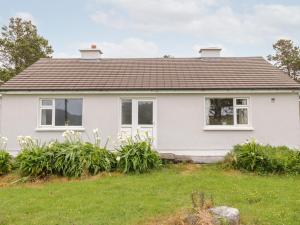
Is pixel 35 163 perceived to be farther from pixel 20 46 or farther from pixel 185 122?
pixel 20 46

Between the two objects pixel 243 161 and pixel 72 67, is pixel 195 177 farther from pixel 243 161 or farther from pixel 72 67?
pixel 72 67

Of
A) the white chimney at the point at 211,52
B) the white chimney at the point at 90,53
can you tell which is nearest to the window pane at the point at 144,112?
the white chimney at the point at 90,53

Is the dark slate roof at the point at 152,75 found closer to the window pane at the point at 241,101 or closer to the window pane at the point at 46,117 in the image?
the window pane at the point at 241,101

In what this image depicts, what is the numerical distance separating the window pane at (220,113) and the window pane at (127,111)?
345cm

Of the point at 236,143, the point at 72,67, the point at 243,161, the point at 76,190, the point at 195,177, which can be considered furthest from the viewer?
the point at 72,67

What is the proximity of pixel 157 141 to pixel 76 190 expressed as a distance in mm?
5628

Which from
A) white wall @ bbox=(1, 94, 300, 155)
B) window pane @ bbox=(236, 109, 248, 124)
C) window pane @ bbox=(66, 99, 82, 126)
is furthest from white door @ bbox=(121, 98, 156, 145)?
window pane @ bbox=(236, 109, 248, 124)

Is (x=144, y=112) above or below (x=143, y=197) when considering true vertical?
above

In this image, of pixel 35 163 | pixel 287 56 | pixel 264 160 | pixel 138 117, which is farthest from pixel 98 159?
pixel 287 56

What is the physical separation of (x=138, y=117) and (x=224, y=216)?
8.96 metres

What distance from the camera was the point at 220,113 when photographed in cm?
1392

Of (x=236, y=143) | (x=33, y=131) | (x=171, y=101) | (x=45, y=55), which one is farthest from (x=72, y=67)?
(x=45, y=55)

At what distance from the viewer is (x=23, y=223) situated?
19.9 feet

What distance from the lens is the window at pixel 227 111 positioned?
13867mm
